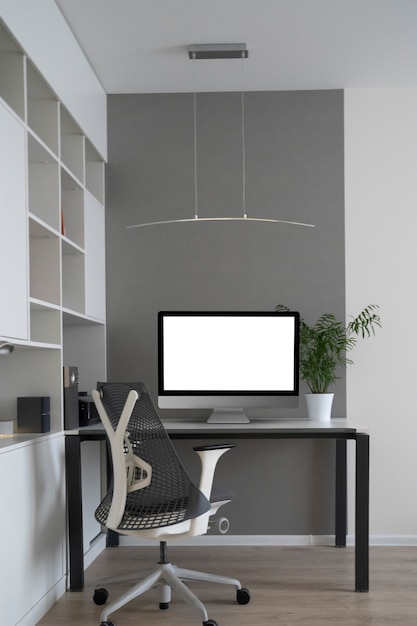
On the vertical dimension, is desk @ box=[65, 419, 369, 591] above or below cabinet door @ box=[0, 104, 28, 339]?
below

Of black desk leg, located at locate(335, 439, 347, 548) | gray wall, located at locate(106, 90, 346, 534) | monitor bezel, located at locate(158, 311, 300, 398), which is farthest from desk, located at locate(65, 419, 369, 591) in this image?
gray wall, located at locate(106, 90, 346, 534)

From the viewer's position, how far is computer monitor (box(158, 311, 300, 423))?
4445 mm

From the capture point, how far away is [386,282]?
4.96 meters

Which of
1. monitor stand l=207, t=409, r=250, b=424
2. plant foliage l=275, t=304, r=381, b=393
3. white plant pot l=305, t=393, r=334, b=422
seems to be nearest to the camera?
monitor stand l=207, t=409, r=250, b=424

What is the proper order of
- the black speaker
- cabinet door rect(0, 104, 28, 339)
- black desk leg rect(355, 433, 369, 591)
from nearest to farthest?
cabinet door rect(0, 104, 28, 339)
black desk leg rect(355, 433, 369, 591)
the black speaker

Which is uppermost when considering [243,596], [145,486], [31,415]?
[31,415]

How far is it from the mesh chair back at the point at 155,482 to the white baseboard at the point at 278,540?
1.61 metres

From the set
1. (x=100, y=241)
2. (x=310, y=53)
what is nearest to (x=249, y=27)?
(x=310, y=53)

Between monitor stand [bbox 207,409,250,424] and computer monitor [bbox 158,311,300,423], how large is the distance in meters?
0.02

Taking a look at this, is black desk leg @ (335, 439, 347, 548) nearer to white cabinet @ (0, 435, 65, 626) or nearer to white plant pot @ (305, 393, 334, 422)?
white plant pot @ (305, 393, 334, 422)

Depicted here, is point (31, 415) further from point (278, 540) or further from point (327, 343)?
point (278, 540)

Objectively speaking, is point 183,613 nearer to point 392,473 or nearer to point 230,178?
point 392,473

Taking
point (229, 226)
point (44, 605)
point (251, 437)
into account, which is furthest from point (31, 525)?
point (229, 226)

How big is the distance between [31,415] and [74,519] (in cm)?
56
